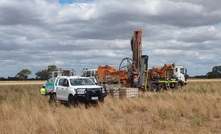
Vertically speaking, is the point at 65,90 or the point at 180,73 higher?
the point at 180,73

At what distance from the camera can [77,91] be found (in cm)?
1778

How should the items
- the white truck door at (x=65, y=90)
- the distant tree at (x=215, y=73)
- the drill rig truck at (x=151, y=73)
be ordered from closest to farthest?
the white truck door at (x=65, y=90) < the drill rig truck at (x=151, y=73) < the distant tree at (x=215, y=73)

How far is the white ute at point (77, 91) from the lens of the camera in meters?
17.7

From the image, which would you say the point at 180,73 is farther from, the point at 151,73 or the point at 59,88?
the point at 59,88

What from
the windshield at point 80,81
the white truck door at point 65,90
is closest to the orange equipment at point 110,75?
the windshield at point 80,81

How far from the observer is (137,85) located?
2786cm

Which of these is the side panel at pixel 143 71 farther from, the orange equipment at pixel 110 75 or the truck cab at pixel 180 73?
the truck cab at pixel 180 73

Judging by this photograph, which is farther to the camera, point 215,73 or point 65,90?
point 215,73

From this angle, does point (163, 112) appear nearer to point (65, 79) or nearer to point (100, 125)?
point (100, 125)

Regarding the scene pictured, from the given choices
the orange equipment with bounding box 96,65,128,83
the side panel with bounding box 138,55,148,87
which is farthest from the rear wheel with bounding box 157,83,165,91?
the side panel with bounding box 138,55,148,87

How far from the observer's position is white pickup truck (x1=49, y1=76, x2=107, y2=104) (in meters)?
17.7

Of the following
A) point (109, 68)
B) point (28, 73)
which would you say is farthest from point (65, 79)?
point (28, 73)

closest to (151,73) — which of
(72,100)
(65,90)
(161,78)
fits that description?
(161,78)

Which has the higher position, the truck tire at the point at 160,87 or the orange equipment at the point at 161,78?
the orange equipment at the point at 161,78
